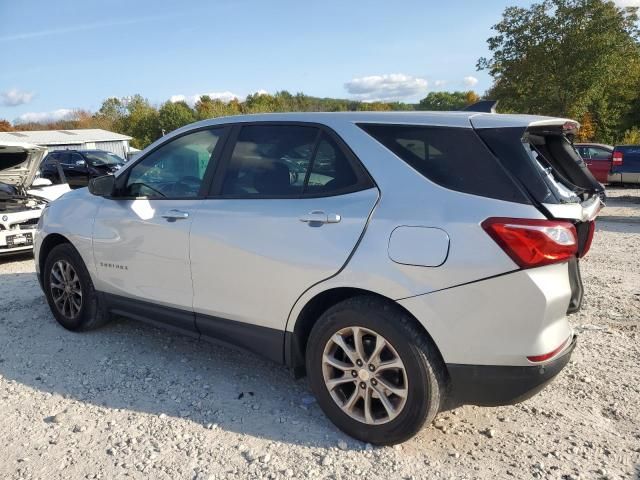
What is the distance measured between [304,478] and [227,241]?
54.7 inches

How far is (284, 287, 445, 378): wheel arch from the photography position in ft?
9.26

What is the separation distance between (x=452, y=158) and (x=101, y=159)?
1829 cm

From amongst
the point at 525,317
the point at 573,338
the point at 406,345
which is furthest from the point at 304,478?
the point at 573,338

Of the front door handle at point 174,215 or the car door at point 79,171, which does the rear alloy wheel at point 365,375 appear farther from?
the car door at point 79,171

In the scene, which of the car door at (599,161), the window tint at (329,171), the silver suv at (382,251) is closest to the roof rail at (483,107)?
the silver suv at (382,251)

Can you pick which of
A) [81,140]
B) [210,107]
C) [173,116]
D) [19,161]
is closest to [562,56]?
[19,161]

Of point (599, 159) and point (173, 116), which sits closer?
point (599, 159)

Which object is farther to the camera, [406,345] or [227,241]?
[227,241]

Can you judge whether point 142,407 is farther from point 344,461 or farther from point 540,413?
point 540,413

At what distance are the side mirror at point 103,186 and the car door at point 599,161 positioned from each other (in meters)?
16.2

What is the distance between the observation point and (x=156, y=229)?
3574 millimetres

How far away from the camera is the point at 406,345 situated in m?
2.56

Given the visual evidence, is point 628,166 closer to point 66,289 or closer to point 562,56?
point 562,56

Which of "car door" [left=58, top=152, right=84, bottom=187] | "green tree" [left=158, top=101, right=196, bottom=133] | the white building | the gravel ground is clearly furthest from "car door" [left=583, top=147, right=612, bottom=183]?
"green tree" [left=158, top=101, right=196, bottom=133]
